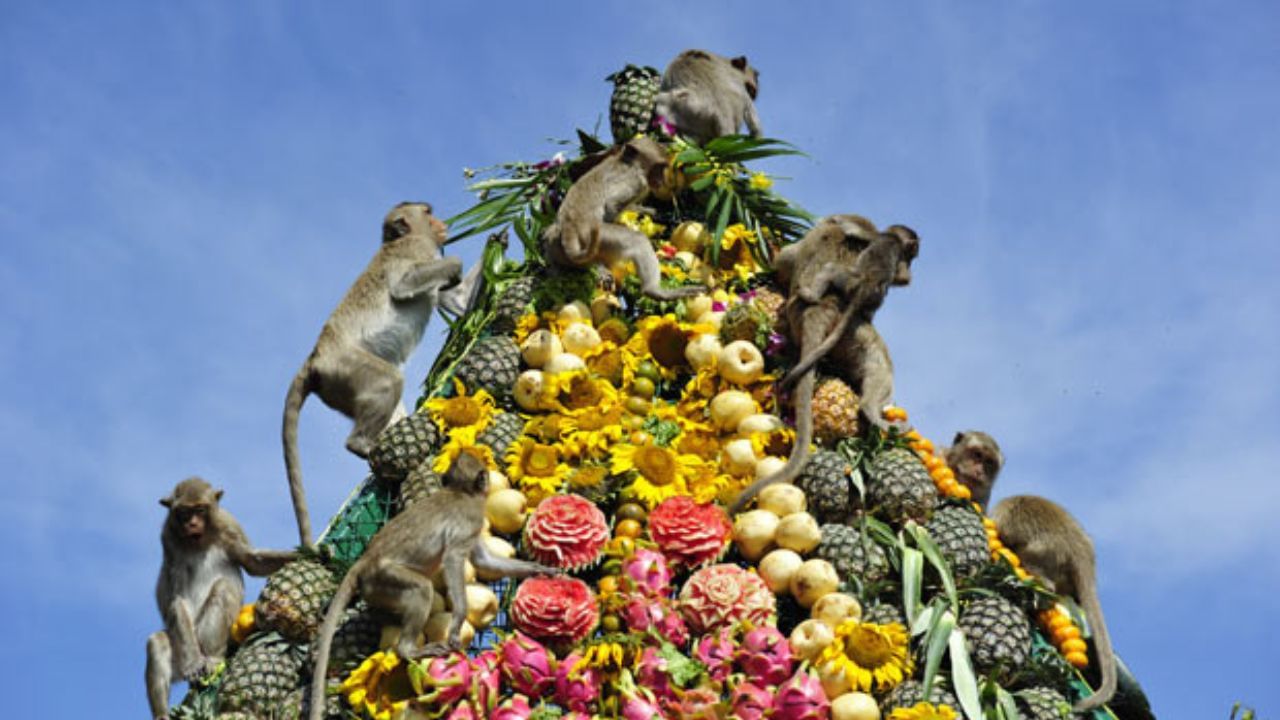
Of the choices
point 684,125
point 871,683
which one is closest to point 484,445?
point 871,683

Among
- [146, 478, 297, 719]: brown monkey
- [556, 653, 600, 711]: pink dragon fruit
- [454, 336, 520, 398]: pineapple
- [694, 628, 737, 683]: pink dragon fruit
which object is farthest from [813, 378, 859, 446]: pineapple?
[146, 478, 297, 719]: brown monkey

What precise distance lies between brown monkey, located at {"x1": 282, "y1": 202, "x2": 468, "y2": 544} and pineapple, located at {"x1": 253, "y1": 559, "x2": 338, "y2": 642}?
49cm

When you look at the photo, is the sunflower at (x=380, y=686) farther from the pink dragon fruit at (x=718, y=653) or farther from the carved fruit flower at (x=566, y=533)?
the pink dragon fruit at (x=718, y=653)

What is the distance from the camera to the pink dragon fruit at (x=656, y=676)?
898 centimetres

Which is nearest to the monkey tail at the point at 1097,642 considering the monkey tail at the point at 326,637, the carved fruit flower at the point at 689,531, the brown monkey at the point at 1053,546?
the brown monkey at the point at 1053,546

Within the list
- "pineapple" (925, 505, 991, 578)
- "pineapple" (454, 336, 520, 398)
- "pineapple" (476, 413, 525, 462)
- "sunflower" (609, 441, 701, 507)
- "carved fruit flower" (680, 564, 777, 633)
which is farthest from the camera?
"pineapple" (454, 336, 520, 398)

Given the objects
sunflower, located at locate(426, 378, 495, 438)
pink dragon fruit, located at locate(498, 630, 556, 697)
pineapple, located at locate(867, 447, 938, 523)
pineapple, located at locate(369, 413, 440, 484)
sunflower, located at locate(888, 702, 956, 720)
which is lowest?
sunflower, located at locate(888, 702, 956, 720)

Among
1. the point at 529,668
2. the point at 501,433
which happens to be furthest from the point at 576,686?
the point at 501,433

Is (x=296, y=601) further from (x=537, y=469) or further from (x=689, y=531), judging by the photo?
(x=689, y=531)

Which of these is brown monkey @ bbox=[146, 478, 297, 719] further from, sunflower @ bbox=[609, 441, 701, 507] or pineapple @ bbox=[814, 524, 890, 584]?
pineapple @ bbox=[814, 524, 890, 584]

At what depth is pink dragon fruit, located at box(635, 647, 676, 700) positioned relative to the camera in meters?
8.98

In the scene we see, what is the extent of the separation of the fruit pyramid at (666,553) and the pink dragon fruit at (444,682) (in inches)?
0.4

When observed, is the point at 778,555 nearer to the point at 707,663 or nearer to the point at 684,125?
the point at 707,663

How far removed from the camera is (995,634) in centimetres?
939
